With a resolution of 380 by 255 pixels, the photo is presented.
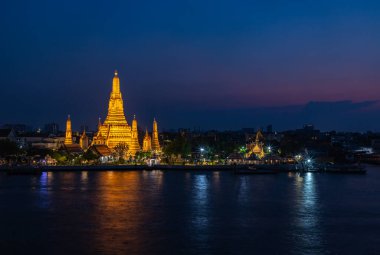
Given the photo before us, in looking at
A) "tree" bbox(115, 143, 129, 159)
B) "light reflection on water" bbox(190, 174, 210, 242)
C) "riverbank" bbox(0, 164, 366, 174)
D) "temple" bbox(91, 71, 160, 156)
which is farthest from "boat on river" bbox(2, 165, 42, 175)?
"light reflection on water" bbox(190, 174, 210, 242)

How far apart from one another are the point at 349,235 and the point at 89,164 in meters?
26.9

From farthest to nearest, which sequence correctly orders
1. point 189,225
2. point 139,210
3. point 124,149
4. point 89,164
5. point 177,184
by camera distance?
point 124,149 → point 89,164 → point 177,184 → point 139,210 → point 189,225

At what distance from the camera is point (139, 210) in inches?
714

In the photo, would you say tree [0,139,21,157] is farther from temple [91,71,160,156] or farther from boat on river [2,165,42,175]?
temple [91,71,160,156]

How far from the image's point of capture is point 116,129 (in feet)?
149

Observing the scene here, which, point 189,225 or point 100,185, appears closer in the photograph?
point 189,225

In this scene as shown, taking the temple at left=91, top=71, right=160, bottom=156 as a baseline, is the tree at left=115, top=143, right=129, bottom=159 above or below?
below

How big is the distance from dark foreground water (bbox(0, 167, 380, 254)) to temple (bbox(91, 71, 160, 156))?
60.6ft

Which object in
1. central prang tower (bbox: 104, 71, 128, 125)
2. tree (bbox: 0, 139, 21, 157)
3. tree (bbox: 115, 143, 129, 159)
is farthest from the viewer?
central prang tower (bbox: 104, 71, 128, 125)

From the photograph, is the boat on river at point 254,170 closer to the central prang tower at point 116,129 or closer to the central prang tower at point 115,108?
the central prang tower at point 116,129

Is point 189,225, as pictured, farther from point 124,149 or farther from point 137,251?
point 124,149

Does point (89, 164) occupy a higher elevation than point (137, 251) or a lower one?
higher

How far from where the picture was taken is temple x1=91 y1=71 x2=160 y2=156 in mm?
44781

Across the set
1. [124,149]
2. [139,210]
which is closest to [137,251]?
[139,210]
